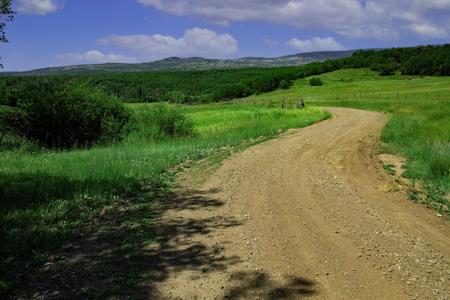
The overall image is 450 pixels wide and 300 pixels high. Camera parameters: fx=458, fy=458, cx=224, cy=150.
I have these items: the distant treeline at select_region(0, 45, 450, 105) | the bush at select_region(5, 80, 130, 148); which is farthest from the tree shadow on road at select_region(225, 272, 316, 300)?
the distant treeline at select_region(0, 45, 450, 105)

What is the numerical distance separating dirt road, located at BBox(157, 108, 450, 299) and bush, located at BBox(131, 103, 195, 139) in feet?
50.5

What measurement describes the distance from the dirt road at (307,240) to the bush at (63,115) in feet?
51.3

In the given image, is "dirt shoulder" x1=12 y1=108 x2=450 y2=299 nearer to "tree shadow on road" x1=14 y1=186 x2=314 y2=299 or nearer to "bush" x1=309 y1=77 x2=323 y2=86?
"tree shadow on road" x1=14 y1=186 x2=314 y2=299

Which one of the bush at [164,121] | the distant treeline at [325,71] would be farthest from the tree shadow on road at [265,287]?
the distant treeline at [325,71]

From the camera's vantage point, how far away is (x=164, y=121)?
2722 centimetres

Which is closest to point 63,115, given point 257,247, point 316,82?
point 257,247

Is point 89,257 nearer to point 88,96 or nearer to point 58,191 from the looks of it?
point 58,191

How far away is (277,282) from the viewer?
16.8 feet

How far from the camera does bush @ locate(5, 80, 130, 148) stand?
79.7ft

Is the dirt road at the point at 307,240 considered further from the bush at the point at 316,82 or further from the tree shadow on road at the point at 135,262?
the bush at the point at 316,82

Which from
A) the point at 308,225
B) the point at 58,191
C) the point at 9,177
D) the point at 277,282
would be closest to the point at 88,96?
the point at 9,177

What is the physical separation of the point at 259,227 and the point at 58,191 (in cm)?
460

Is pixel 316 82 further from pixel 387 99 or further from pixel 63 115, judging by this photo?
pixel 63 115

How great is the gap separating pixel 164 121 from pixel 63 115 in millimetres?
5686
